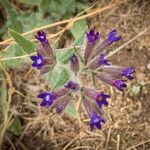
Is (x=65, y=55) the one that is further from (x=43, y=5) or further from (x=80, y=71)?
(x=43, y=5)

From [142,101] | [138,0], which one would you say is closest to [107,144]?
[142,101]

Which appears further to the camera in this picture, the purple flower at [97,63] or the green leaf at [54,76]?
the green leaf at [54,76]

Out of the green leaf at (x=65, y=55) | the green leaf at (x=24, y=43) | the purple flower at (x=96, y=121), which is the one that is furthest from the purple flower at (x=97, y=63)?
the green leaf at (x=24, y=43)

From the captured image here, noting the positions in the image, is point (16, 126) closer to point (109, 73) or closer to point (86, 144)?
point (86, 144)

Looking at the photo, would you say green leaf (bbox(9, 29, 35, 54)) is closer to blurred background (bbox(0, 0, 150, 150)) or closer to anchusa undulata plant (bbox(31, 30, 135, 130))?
anchusa undulata plant (bbox(31, 30, 135, 130))

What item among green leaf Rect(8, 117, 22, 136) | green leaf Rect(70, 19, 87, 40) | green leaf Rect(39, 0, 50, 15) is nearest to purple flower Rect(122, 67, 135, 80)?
green leaf Rect(70, 19, 87, 40)

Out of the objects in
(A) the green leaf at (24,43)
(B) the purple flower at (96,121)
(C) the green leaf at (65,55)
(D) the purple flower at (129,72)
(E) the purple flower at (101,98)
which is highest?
(A) the green leaf at (24,43)

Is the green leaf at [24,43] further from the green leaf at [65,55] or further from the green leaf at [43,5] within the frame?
the green leaf at [43,5]

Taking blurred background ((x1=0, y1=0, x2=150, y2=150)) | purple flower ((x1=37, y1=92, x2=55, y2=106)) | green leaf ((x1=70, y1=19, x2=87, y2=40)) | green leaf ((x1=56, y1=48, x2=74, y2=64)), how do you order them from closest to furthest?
purple flower ((x1=37, y1=92, x2=55, y2=106)) → green leaf ((x1=56, y1=48, x2=74, y2=64)) → blurred background ((x1=0, y1=0, x2=150, y2=150)) → green leaf ((x1=70, y1=19, x2=87, y2=40))
